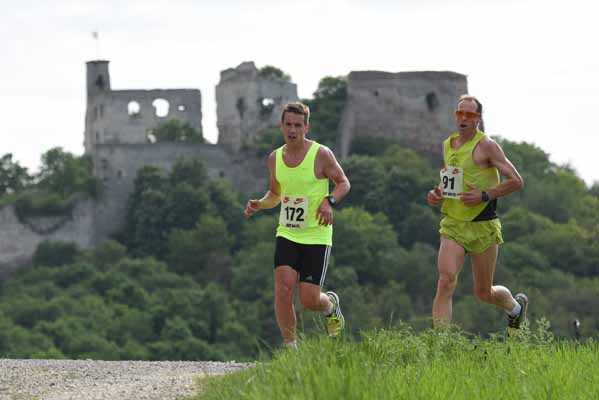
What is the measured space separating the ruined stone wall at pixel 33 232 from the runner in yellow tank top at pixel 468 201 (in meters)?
44.6

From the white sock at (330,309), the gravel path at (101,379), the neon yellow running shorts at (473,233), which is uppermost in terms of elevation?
the neon yellow running shorts at (473,233)

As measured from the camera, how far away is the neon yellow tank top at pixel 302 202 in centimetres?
1059

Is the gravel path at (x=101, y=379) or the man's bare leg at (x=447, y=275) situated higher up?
the man's bare leg at (x=447, y=275)

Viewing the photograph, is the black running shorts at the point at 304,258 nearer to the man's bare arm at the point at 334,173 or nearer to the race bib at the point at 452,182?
the man's bare arm at the point at 334,173

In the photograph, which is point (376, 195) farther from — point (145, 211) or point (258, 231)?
point (145, 211)

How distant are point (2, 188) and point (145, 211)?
7.54m

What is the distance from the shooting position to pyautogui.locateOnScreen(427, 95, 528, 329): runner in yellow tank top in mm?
10875

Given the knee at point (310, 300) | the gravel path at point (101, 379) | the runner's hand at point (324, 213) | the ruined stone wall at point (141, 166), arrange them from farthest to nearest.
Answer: the ruined stone wall at point (141, 166) → the knee at point (310, 300) → the runner's hand at point (324, 213) → the gravel path at point (101, 379)

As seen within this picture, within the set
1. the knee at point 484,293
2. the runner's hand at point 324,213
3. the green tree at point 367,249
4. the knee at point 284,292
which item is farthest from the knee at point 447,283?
the green tree at point 367,249


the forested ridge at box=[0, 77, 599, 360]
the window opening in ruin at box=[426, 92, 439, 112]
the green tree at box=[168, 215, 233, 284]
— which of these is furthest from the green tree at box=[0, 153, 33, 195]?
the window opening in ruin at box=[426, 92, 439, 112]

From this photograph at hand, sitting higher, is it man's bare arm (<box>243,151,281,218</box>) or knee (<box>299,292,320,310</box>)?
man's bare arm (<box>243,151,281,218</box>)

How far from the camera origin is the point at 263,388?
8.81 meters

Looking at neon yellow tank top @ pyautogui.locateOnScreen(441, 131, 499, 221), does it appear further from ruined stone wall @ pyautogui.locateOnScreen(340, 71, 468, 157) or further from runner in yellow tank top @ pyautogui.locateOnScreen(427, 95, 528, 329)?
ruined stone wall @ pyautogui.locateOnScreen(340, 71, 468, 157)

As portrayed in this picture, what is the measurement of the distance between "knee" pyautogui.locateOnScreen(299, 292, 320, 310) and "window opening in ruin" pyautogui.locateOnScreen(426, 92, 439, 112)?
52.4 meters
